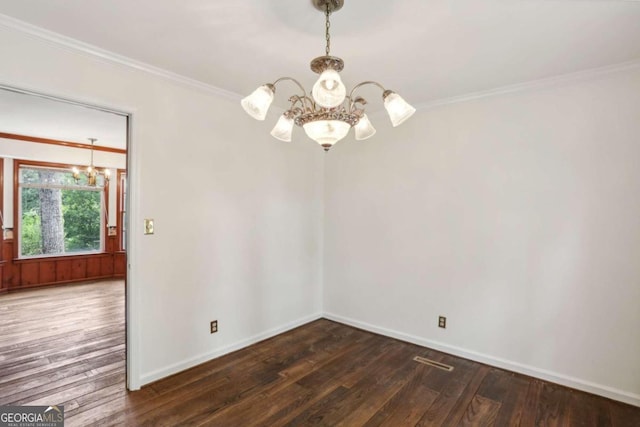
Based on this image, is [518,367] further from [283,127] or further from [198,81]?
[198,81]

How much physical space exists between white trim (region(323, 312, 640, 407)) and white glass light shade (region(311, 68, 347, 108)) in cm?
276

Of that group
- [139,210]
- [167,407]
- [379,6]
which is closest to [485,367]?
[167,407]

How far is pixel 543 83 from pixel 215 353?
370 cm

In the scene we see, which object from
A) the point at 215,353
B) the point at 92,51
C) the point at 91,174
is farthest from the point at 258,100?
the point at 91,174

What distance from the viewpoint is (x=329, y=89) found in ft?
4.75

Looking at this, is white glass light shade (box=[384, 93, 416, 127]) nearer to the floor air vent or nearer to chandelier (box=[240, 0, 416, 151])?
chandelier (box=[240, 0, 416, 151])

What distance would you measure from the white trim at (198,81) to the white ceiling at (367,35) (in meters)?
0.05

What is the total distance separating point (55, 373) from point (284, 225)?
2393 millimetres

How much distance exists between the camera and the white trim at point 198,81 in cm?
202

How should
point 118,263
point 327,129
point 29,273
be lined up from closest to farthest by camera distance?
point 327,129
point 29,273
point 118,263

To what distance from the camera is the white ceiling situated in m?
1.78

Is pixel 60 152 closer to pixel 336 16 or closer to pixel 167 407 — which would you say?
pixel 167 407

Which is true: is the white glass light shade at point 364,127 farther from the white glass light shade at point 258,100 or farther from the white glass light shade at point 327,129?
the white glass light shade at point 258,100

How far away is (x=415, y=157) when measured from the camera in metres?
3.38
